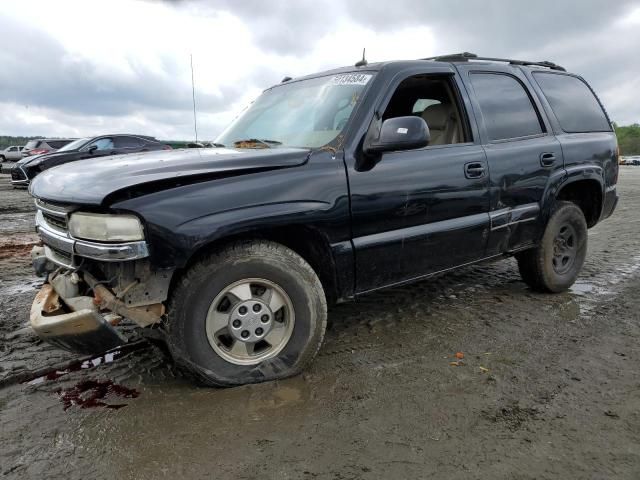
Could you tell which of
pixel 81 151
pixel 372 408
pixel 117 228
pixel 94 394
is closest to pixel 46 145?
pixel 81 151

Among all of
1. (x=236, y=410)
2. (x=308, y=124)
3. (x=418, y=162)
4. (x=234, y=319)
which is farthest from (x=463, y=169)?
(x=236, y=410)

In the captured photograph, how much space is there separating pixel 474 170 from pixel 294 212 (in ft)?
4.94

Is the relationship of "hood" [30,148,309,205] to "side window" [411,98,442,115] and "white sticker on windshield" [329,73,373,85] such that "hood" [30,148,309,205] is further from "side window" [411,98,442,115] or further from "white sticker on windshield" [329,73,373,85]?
"side window" [411,98,442,115]

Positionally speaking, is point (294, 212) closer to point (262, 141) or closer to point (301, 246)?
point (301, 246)

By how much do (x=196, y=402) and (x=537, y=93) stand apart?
3.65 meters

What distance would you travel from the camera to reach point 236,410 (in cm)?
251

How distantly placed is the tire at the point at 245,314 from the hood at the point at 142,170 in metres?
0.43

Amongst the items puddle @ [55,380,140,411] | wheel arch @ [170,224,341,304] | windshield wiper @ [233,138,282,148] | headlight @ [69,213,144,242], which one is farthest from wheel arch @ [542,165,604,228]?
puddle @ [55,380,140,411]

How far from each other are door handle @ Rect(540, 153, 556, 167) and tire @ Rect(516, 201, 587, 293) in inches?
16.7

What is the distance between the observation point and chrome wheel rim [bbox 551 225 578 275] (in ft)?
14.4

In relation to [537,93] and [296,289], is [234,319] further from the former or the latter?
[537,93]

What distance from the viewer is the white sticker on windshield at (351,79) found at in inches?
129

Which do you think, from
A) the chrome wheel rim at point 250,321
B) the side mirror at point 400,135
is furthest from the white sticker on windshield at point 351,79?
the chrome wheel rim at point 250,321

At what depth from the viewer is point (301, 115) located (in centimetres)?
341
